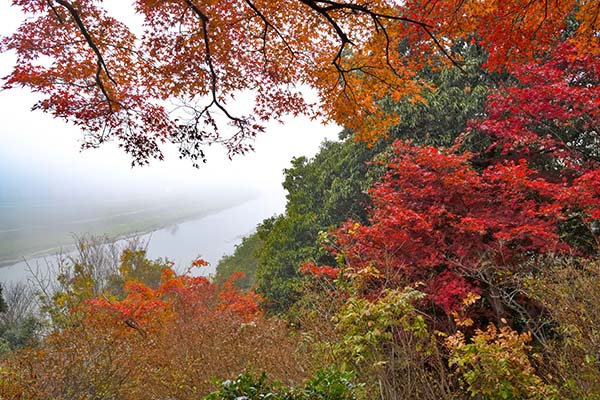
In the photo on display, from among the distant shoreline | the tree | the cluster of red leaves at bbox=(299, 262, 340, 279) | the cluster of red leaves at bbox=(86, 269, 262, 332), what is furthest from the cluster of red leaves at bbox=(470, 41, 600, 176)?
the distant shoreline

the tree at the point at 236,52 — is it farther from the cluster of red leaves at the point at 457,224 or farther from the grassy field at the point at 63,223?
the grassy field at the point at 63,223

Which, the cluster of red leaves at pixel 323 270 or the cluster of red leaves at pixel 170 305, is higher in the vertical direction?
the cluster of red leaves at pixel 323 270

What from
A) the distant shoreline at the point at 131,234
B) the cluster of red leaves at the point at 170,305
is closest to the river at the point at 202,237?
the distant shoreline at the point at 131,234

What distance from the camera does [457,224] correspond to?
409cm

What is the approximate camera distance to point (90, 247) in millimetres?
15852

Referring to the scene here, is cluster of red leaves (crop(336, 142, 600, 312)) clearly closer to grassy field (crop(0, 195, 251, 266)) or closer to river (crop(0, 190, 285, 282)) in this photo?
grassy field (crop(0, 195, 251, 266))

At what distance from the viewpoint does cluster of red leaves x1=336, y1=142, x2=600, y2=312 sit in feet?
12.8

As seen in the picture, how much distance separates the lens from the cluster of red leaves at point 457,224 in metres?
3.91

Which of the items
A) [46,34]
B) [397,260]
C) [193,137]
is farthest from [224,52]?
[397,260]

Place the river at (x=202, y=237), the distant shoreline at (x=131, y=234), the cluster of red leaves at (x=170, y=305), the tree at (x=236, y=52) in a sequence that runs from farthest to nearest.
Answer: the river at (x=202, y=237)
the distant shoreline at (x=131, y=234)
the cluster of red leaves at (x=170, y=305)
the tree at (x=236, y=52)

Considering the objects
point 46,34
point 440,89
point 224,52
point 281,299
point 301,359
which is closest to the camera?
point 301,359

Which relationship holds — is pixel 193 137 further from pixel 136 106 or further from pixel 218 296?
pixel 218 296

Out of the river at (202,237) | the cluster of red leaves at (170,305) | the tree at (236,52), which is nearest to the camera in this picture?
the tree at (236,52)

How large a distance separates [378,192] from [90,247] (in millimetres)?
15915
